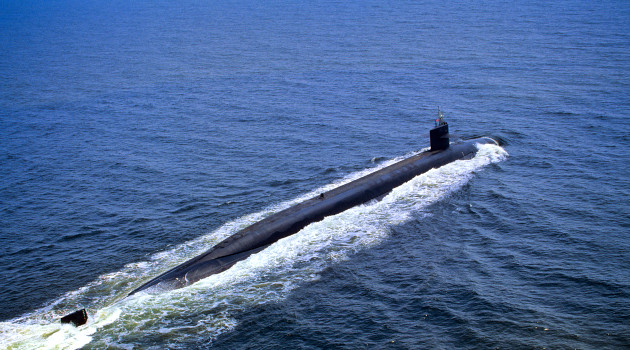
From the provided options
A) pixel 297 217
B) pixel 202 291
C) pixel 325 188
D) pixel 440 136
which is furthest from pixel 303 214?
pixel 440 136

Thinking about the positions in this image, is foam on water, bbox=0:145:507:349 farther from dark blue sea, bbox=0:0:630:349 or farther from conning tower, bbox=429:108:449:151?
conning tower, bbox=429:108:449:151

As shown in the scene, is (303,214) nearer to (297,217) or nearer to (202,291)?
(297,217)

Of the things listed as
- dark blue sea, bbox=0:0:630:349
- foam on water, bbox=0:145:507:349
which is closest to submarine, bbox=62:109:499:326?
foam on water, bbox=0:145:507:349

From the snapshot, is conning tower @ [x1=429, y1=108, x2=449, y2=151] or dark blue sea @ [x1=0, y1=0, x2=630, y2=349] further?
conning tower @ [x1=429, y1=108, x2=449, y2=151]

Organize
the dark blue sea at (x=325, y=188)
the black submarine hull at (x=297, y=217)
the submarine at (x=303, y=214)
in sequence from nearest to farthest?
1. the dark blue sea at (x=325, y=188)
2. the submarine at (x=303, y=214)
3. the black submarine hull at (x=297, y=217)

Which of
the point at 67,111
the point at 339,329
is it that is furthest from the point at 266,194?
the point at 67,111

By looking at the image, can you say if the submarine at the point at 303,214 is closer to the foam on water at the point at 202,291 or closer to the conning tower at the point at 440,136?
the conning tower at the point at 440,136

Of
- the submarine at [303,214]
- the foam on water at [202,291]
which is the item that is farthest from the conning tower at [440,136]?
the foam on water at [202,291]
